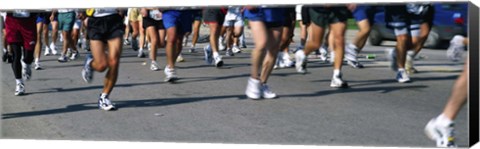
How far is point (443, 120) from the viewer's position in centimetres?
545

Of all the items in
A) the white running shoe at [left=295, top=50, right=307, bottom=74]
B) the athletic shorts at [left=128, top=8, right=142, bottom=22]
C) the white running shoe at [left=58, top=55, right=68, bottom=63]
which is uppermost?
the athletic shorts at [left=128, top=8, right=142, bottom=22]

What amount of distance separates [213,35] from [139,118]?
2.88ft

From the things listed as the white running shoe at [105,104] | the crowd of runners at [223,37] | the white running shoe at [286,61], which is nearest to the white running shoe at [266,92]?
the crowd of runners at [223,37]

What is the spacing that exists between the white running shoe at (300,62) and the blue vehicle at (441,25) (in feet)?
1.88

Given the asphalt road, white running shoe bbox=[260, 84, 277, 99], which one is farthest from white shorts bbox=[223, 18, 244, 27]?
white running shoe bbox=[260, 84, 277, 99]

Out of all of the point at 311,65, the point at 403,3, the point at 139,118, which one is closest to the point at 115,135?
the point at 139,118

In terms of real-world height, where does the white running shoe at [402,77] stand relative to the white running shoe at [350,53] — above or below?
below

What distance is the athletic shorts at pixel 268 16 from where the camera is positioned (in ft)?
18.9

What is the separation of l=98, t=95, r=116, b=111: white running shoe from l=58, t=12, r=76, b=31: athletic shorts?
63cm

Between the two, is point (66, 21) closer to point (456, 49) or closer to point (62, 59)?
point (62, 59)

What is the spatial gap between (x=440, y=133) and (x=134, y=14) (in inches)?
95.7

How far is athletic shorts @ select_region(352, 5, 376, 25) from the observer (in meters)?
5.52

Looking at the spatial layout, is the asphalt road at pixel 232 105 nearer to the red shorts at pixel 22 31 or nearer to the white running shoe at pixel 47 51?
the white running shoe at pixel 47 51

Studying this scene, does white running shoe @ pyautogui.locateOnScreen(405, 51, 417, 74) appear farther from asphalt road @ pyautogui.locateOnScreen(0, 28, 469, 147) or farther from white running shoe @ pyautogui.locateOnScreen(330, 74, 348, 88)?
white running shoe @ pyautogui.locateOnScreen(330, 74, 348, 88)
